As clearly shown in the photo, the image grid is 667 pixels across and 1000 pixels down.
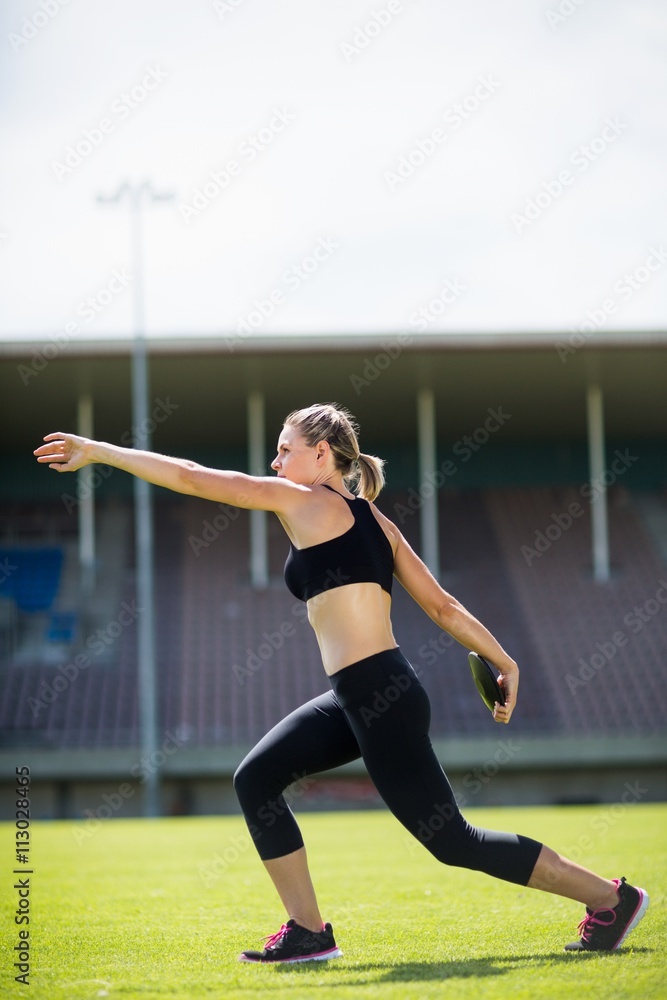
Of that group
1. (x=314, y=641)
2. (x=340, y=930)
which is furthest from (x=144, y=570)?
(x=340, y=930)

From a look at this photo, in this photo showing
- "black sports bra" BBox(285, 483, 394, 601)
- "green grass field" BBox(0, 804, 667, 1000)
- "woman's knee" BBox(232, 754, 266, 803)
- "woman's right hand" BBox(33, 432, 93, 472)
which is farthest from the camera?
"woman's knee" BBox(232, 754, 266, 803)

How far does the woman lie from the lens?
400cm

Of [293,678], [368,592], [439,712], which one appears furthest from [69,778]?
[368,592]

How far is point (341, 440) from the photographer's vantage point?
4.40 meters

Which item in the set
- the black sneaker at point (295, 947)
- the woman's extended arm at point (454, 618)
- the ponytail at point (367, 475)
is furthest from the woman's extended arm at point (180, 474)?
the black sneaker at point (295, 947)

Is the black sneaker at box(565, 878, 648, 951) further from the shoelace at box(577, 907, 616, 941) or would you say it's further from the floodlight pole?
the floodlight pole

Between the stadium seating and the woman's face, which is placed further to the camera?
the stadium seating

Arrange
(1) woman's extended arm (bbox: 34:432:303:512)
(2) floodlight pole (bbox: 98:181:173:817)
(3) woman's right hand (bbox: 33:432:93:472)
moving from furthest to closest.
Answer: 1. (2) floodlight pole (bbox: 98:181:173:817)
2. (3) woman's right hand (bbox: 33:432:93:472)
3. (1) woman's extended arm (bbox: 34:432:303:512)

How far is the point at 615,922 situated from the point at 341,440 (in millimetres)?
1970

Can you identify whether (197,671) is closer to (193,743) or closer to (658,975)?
(193,743)

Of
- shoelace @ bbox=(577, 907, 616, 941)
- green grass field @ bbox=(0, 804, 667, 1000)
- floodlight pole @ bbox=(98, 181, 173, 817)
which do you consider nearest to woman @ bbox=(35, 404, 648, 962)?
shoelace @ bbox=(577, 907, 616, 941)

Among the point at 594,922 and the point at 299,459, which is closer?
the point at 594,922

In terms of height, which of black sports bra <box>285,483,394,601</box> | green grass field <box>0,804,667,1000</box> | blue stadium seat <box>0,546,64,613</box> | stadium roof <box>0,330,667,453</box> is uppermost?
stadium roof <box>0,330,667,453</box>

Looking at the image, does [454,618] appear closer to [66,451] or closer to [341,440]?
[341,440]
